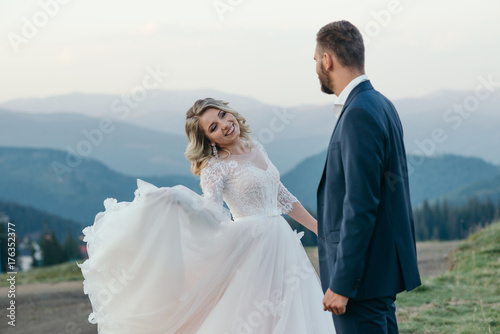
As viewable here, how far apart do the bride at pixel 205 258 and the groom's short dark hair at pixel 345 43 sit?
4.15 feet

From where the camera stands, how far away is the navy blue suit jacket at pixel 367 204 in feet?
7.05

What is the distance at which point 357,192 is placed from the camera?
2145 millimetres

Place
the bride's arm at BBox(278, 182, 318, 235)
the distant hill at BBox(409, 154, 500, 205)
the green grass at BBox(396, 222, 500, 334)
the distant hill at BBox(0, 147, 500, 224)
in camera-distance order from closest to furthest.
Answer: the bride's arm at BBox(278, 182, 318, 235), the green grass at BBox(396, 222, 500, 334), the distant hill at BBox(409, 154, 500, 205), the distant hill at BBox(0, 147, 500, 224)

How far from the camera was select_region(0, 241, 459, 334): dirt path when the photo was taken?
6965 mm

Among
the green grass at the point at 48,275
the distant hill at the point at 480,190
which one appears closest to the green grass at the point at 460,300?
the green grass at the point at 48,275

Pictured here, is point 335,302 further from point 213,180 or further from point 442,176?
point 442,176

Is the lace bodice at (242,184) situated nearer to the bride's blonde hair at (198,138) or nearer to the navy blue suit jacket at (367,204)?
the bride's blonde hair at (198,138)

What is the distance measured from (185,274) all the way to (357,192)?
1.44 metres

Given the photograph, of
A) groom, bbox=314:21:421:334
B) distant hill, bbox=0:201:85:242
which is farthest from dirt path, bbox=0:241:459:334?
distant hill, bbox=0:201:85:242

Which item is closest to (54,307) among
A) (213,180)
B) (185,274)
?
(185,274)

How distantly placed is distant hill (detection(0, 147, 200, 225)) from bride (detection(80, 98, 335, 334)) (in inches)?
1100

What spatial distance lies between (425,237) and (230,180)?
14.8m

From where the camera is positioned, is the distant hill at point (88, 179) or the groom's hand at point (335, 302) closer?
the groom's hand at point (335, 302)

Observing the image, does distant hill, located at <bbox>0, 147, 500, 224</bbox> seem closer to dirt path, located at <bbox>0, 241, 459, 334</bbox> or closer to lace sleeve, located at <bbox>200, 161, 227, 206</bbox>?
dirt path, located at <bbox>0, 241, 459, 334</bbox>
